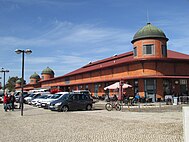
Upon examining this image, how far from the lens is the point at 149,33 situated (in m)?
35.5

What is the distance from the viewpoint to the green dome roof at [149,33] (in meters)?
35.5

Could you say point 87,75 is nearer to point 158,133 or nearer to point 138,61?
point 138,61

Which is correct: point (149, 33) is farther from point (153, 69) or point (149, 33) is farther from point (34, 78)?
point (34, 78)

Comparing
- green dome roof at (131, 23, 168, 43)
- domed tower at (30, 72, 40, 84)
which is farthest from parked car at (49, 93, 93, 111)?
domed tower at (30, 72, 40, 84)

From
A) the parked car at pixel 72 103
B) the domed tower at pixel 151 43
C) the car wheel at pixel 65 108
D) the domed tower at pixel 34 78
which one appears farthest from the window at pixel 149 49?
the domed tower at pixel 34 78

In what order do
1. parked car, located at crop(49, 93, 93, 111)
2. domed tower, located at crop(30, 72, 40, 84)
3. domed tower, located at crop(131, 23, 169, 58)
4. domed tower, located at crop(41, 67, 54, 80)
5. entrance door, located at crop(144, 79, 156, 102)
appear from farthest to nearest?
domed tower, located at crop(30, 72, 40, 84)
domed tower, located at crop(41, 67, 54, 80)
domed tower, located at crop(131, 23, 169, 58)
entrance door, located at crop(144, 79, 156, 102)
parked car, located at crop(49, 93, 93, 111)

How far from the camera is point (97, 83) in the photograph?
149 ft

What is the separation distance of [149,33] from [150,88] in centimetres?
768

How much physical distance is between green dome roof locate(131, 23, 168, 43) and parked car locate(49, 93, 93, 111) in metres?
15.9

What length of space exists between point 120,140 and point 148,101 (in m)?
24.4

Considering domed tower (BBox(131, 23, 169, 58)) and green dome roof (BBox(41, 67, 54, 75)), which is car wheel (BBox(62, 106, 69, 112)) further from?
green dome roof (BBox(41, 67, 54, 75))

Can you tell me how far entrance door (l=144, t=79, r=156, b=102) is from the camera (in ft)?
110

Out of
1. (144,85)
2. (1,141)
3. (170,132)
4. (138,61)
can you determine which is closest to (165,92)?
(144,85)

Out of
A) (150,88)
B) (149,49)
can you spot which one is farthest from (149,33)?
(150,88)
